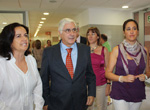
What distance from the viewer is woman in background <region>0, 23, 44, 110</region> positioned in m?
1.53

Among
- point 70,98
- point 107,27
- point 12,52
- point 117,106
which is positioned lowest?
point 117,106

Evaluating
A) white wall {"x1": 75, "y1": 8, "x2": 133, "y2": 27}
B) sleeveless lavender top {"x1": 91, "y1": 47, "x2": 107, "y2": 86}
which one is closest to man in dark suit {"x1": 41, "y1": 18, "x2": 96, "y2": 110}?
sleeveless lavender top {"x1": 91, "y1": 47, "x2": 107, "y2": 86}

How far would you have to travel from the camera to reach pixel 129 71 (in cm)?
202

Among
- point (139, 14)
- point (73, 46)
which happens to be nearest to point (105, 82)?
point (73, 46)

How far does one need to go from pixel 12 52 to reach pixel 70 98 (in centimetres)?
80

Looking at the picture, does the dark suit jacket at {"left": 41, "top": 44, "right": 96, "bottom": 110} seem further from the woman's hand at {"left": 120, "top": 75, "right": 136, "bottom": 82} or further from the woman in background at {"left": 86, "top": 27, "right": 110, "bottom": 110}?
the woman in background at {"left": 86, "top": 27, "right": 110, "bottom": 110}

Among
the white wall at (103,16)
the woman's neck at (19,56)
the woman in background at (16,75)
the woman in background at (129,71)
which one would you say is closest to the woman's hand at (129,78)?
the woman in background at (129,71)

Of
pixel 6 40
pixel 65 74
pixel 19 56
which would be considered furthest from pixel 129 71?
pixel 6 40

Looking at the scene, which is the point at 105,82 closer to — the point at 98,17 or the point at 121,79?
the point at 121,79

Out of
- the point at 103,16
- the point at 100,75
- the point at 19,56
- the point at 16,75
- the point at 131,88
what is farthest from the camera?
the point at 103,16

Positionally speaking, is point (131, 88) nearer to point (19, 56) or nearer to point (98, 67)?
point (98, 67)

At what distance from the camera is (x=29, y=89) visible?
66.1 inches

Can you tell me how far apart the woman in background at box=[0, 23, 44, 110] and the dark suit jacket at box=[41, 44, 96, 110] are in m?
0.13

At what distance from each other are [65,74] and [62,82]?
98 mm
